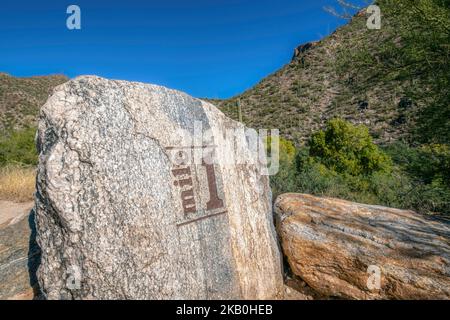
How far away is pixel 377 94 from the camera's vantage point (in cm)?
1944

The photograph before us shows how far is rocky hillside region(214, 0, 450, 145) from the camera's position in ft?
17.0

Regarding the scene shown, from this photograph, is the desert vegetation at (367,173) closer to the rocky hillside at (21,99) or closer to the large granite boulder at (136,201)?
the large granite boulder at (136,201)

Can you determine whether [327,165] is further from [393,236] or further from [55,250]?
[55,250]

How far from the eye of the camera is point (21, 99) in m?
27.9

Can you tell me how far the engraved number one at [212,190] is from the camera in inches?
116

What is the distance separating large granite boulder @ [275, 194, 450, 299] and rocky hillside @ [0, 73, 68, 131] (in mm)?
25878

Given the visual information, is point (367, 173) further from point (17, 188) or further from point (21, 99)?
point (21, 99)

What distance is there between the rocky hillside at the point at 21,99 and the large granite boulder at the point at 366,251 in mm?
25878

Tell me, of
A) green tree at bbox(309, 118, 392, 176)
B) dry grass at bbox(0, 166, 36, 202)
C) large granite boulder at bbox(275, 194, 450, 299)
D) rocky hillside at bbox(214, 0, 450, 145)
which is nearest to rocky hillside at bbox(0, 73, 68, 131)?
rocky hillside at bbox(214, 0, 450, 145)

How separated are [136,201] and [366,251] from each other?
96.6 inches

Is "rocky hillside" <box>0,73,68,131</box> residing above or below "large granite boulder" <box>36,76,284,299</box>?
above

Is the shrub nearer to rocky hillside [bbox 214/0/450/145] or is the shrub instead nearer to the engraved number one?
rocky hillside [bbox 214/0/450/145]

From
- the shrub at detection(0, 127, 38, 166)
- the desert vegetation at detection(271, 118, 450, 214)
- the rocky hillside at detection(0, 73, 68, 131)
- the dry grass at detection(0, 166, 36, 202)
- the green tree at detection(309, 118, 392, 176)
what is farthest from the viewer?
the rocky hillside at detection(0, 73, 68, 131)

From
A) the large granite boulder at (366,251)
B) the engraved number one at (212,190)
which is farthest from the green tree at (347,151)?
the engraved number one at (212,190)
